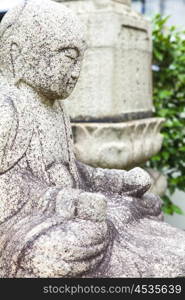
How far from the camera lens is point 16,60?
1.85m

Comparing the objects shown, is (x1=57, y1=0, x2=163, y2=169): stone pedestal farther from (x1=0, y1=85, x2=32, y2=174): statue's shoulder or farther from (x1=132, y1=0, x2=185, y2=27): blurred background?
(x1=132, y1=0, x2=185, y2=27): blurred background

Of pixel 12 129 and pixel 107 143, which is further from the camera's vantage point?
pixel 107 143

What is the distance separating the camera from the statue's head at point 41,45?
5.93 ft

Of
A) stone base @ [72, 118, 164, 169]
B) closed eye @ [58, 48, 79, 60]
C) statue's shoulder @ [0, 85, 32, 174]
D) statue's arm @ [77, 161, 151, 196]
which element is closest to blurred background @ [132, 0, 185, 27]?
stone base @ [72, 118, 164, 169]

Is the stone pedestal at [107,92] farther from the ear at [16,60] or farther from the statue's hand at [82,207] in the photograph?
the statue's hand at [82,207]

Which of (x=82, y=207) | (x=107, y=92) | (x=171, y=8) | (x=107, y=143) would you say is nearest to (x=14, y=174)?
(x=82, y=207)

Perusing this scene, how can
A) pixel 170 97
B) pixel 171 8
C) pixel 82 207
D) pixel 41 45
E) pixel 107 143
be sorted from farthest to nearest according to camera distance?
pixel 171 8 → pixel 170 97 → pixel 107 143 → pixel 41 45 → pixel 82 207

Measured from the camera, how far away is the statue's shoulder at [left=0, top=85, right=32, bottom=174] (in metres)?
1.70

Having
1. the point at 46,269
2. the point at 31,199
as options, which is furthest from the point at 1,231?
the point at 46,269

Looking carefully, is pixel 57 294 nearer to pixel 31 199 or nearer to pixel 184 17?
pixel 31 199

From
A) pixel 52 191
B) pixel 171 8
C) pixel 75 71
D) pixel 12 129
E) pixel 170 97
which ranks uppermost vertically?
pixel 75 71

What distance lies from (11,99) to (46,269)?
0.64 metres

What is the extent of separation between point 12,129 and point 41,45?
13.6 inches

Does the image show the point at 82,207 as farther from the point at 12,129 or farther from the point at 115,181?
the point at 115,181
